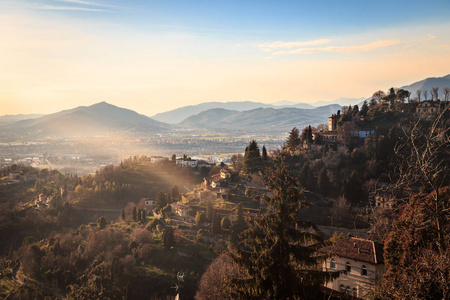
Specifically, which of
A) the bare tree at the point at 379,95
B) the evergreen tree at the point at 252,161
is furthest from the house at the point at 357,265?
the bare tree at the point at 379,95

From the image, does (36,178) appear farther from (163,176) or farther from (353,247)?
(353,247)

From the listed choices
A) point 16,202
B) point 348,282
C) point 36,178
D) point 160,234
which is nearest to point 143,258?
point 160,234

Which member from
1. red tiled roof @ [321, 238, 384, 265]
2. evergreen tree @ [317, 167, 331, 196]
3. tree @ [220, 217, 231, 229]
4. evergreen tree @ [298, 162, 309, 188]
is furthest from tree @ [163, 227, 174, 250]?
evergreen tree @ [317, 167, 331, 196]

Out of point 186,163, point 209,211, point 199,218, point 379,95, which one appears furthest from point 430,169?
point 186,163

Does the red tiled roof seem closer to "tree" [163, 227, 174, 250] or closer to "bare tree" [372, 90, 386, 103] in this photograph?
"tree" [163, 227, 174, 250]

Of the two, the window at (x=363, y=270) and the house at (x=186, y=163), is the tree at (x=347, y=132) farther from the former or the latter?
the window at (x=363, y=270)

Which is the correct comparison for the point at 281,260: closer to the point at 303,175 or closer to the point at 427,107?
the point at 303,175
